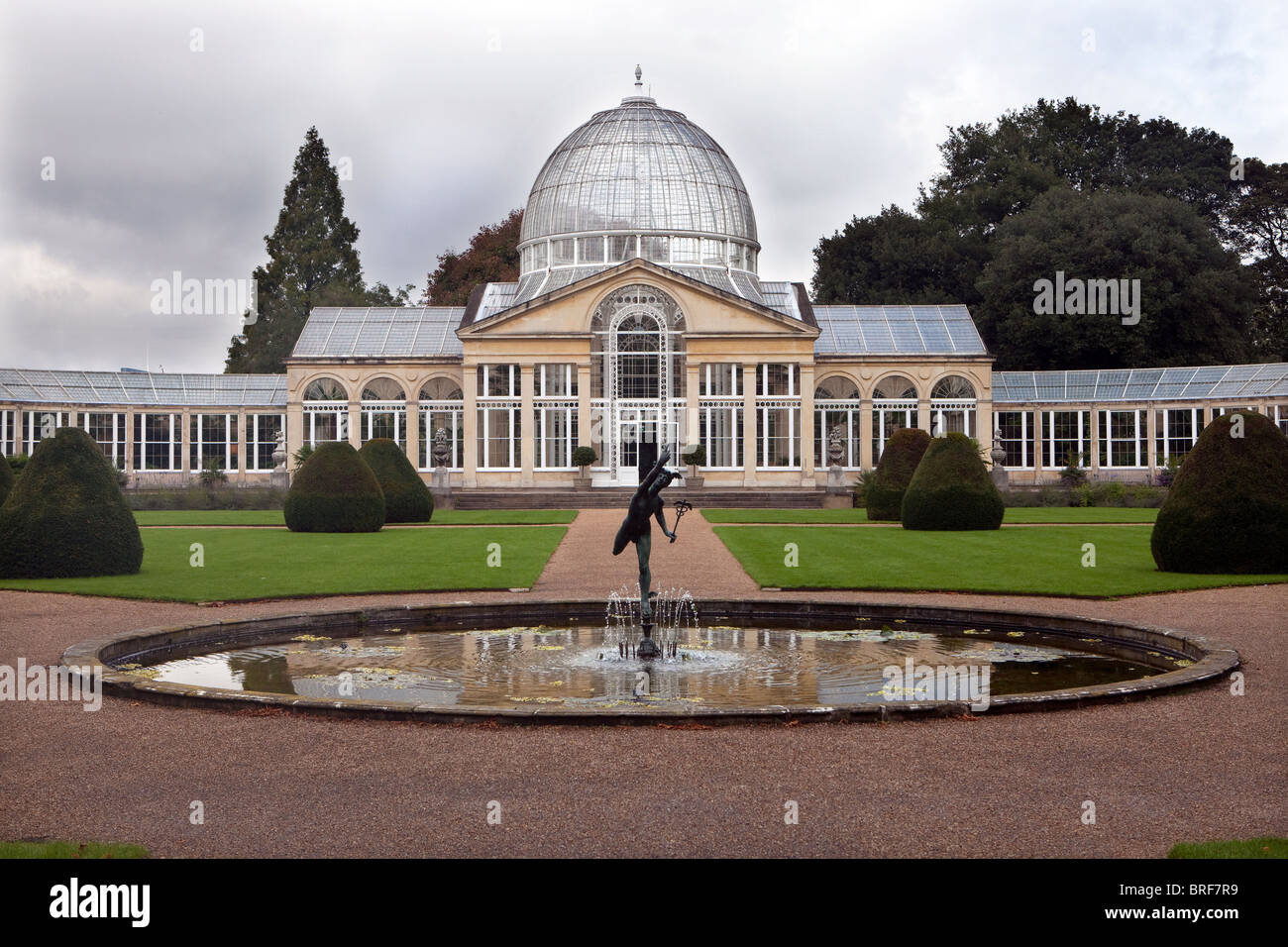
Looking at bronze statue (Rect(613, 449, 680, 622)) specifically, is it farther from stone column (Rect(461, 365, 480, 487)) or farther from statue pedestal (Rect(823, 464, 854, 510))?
stone column (Rect(461, 365, 480, 487))

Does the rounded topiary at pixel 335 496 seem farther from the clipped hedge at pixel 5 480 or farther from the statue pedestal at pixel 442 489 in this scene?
the statue pedestal at pixel 442 489

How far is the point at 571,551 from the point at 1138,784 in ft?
61.3

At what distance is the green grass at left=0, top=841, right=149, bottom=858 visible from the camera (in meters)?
6.70

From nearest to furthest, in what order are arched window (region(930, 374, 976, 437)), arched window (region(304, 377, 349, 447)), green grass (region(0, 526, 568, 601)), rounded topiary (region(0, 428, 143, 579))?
green grass (region(0, 526, 568, 601)) < rounded topiary (region(0, 428, 143, 579)) < arched window (region(930, 374, 976, 437)) < arched window (region(304, 377, 349, 447))

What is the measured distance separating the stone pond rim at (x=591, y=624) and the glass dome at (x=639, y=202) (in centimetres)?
4110

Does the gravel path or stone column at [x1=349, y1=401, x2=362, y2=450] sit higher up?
stone column at [x1=349, y1=401, x2=362, y2=450]

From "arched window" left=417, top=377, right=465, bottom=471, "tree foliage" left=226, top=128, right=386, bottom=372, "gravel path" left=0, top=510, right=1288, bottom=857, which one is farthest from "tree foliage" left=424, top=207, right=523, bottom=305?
"gravel path" left=0, top=510, right=1288, bottom=857

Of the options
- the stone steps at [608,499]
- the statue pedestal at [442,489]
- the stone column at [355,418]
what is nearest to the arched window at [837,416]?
the stone steps at [608,499]

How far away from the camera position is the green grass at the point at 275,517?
3575 centimetres

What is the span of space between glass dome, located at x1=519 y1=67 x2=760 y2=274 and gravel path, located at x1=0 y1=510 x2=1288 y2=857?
47.9m

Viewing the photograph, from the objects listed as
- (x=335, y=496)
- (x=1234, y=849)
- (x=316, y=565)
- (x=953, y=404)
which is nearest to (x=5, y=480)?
(x=316, y=565)

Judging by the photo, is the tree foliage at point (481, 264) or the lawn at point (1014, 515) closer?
the lawn at point (1014, 515)

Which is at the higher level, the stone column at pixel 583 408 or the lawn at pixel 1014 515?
the stone column at pixel 583 408
